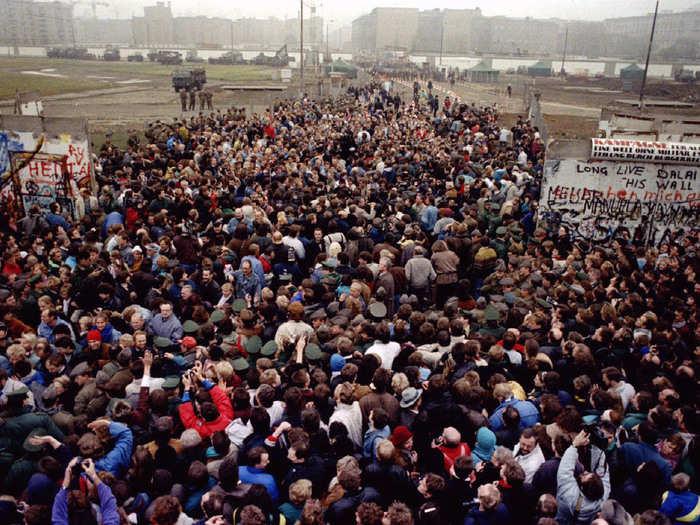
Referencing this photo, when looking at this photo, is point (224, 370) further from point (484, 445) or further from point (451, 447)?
point (484, 445)

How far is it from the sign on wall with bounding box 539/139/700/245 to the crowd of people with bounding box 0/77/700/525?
2.58 ft

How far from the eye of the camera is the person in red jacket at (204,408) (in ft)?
15.6

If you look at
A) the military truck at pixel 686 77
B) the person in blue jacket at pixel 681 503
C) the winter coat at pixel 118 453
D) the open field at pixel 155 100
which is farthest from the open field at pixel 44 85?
the military truck at pixel 686 77

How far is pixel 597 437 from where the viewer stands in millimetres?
4379

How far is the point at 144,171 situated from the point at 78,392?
10773 mm

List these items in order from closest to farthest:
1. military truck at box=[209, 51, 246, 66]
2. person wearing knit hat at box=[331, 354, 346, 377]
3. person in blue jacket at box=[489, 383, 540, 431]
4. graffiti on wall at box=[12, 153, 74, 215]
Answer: person in blue jacket at box=[489, 383, 540, 431] → person wearing knit hat at box=[331, 354, 346, 377] → graffiti on wall at box=[12, 153, 74, 215] → military truck at box=[209, 51, 246, 66]

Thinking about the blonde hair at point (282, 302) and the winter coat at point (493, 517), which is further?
the blonde hair at point (282, 302)

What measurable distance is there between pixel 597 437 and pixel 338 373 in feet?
8.54

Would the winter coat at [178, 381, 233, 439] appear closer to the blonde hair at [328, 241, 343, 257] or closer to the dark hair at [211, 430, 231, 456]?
the dark hair at [211, 430, 231, 456]

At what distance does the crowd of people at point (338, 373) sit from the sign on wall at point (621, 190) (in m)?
0.79

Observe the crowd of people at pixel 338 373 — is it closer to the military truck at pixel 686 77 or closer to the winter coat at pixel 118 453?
the winter coat at pixel 118 453

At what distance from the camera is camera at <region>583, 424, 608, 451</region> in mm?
4359

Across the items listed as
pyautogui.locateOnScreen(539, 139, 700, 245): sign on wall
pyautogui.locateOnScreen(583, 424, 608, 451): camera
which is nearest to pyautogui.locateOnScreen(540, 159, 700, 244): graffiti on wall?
pyautogui.locateOnScreen(539, 139, 700, 245): sign on wall

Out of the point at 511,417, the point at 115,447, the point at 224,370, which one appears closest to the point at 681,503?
the point at 511,417
